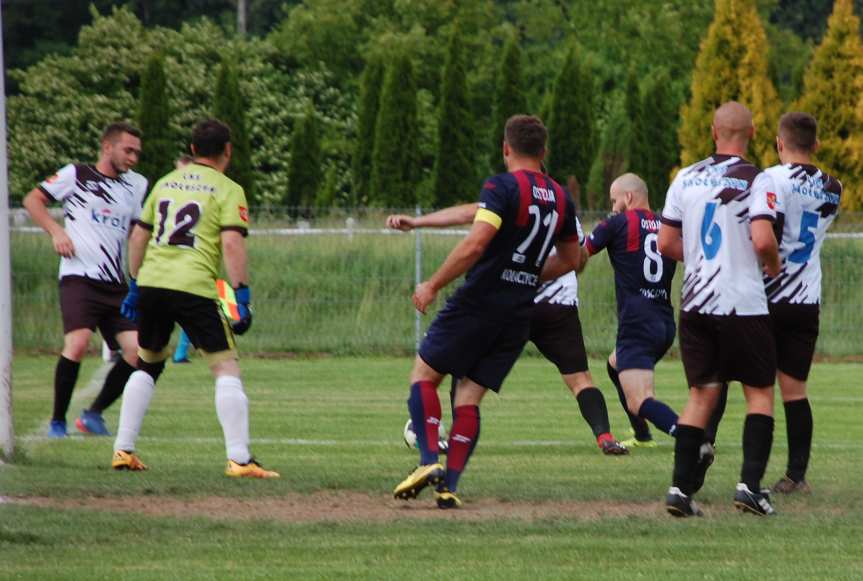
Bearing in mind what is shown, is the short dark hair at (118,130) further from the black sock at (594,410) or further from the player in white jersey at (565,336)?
the black sock at (594,410)

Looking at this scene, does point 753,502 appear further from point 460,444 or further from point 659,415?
point 659,415

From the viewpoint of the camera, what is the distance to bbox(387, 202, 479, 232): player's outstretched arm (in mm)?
8219

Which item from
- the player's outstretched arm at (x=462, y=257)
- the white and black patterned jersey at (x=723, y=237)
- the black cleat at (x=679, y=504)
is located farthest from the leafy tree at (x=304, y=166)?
the black cleat at (x=679, y=504)

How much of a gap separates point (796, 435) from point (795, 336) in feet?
1.82

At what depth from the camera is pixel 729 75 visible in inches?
1395

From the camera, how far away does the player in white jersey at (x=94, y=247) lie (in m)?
11.4

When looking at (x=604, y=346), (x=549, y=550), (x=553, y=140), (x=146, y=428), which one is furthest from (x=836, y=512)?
(x=553, y=140)

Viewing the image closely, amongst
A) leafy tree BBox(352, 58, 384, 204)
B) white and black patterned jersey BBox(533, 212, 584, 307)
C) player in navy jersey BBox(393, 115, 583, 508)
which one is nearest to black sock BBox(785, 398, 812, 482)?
player in navy jersey BBox(393, 115, 583, 508)

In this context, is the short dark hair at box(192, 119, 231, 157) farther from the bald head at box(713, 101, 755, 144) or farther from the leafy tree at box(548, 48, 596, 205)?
the leafy tree at box(548, 48, 596, 205)

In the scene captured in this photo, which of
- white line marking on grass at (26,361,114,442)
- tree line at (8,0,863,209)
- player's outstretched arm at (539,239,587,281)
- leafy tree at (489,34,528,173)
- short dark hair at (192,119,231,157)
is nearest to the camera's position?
player's outstretched arm at (539,239,587,281)

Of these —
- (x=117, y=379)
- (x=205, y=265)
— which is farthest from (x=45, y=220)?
(x=205, y=265)

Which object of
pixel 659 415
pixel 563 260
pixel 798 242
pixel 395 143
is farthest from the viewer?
pixel 395 143

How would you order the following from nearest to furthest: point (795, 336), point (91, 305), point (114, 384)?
point (795, 336)
point (114, 384)
point (91, 305)

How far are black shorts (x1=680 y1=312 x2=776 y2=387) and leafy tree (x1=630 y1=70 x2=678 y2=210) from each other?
30522 millimetres
